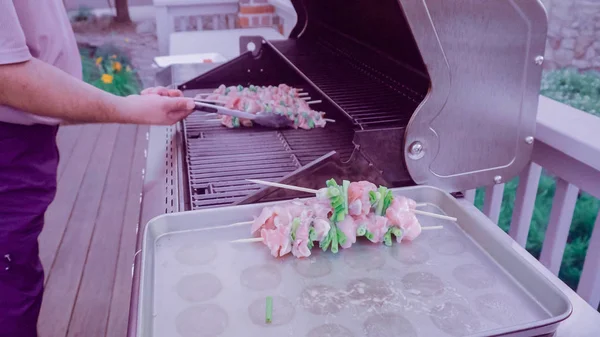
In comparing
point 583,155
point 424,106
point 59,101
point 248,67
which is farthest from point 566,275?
point 59,101

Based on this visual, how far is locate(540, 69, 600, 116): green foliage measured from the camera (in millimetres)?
1488

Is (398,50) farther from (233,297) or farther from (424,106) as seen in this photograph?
(233,297)

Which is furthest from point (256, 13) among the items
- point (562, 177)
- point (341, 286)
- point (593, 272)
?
point (341, 286)

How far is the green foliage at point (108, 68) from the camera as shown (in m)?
5.45

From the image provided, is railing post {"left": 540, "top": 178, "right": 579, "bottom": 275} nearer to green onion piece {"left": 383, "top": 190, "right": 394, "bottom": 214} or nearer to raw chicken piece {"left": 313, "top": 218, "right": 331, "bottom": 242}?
green onion piece {"left": 383, "top": 190, "right": 394, "bottom": 214}

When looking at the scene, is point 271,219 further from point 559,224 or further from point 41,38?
point 559,224

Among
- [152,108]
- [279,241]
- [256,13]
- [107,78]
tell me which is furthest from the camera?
[107,78]

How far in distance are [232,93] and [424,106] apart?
85 cm

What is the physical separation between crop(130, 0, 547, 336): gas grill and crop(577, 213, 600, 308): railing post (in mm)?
271

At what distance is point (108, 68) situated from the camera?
18.0ft

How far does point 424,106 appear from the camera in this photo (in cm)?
113

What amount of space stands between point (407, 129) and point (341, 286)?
0.42m

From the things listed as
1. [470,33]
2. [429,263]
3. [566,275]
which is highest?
[470,33]

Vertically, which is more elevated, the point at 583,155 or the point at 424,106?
the point at 424,106
